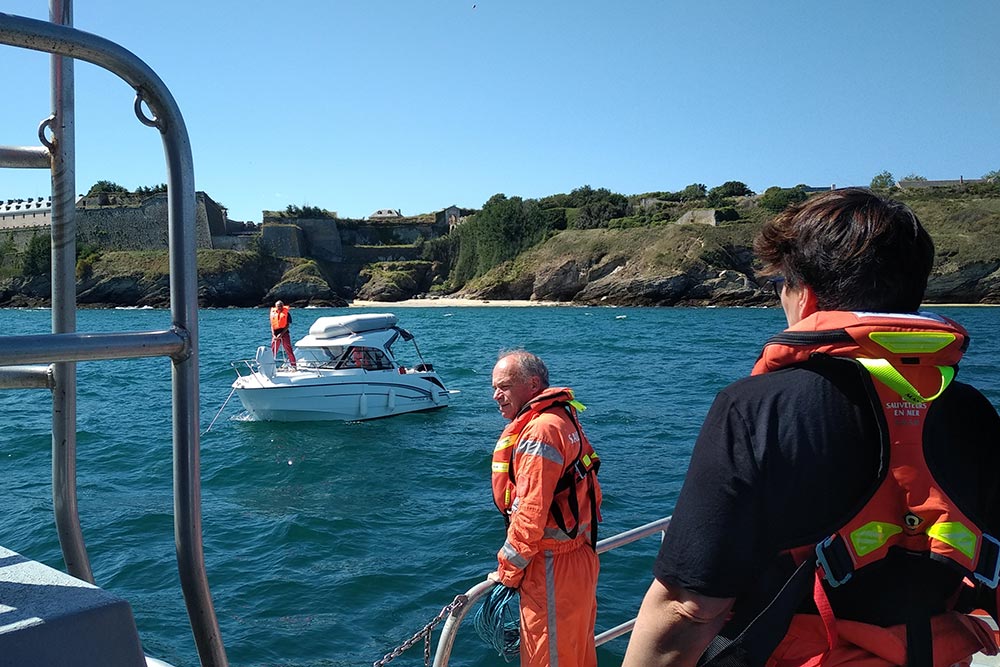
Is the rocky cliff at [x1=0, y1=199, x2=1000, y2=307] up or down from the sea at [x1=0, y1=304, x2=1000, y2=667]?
up

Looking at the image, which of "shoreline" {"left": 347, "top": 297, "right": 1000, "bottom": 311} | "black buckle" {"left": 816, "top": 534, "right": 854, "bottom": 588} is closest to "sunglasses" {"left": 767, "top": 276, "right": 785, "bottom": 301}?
"black buckle" {"left": 816, "top": 534, "right": 854, "bottom": 588}

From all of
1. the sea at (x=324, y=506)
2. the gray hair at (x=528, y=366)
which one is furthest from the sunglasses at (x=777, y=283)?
the sea at (x=324, y=506)

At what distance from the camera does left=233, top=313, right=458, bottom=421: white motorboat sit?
18.5 metres

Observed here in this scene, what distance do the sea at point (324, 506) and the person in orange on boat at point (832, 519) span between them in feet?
18.9

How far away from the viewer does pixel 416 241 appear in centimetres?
11150

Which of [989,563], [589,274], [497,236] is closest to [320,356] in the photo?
[989,563]

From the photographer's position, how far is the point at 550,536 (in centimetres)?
378

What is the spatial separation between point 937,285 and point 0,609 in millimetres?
78032

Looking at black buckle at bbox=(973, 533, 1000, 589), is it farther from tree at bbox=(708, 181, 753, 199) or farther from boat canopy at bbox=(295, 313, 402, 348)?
tree at bbox=(708, 181, 753, 199)

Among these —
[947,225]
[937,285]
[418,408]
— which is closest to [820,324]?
[418,408]

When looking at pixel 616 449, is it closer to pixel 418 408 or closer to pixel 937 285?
pixel 418 408

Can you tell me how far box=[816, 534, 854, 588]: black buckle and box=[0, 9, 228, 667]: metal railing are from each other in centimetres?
120

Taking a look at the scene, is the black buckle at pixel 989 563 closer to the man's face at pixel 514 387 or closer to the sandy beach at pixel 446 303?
the man's face at pixel 514 387

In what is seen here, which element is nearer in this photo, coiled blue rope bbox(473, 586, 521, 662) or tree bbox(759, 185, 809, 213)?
coiled blue rope bbox(473, 586, 521, 662)
